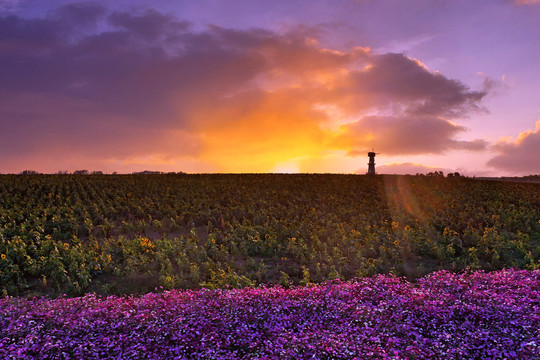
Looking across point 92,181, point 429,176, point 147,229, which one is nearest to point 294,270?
point 147,229

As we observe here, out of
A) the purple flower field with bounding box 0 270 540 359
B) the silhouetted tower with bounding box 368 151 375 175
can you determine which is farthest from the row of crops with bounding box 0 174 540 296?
the silhouetted tower with bounding box 368 151 375 175

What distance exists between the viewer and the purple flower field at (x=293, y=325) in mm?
7059

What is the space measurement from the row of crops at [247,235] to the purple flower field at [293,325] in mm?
3673

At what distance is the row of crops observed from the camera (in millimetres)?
14906

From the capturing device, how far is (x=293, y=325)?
8.40 meters

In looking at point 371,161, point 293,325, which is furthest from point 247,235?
point 371,161

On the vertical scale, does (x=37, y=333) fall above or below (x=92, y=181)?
below

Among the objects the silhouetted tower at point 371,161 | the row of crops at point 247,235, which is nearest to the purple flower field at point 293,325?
the row of crops at point 247,235

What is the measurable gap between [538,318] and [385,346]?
11.0 ft

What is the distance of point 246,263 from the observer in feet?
53.6

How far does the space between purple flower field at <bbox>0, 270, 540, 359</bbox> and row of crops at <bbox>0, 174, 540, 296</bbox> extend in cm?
367

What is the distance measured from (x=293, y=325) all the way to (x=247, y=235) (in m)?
10.9

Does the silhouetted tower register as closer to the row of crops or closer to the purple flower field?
the row of crops

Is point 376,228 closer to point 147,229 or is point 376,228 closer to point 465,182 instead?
point 147,229
